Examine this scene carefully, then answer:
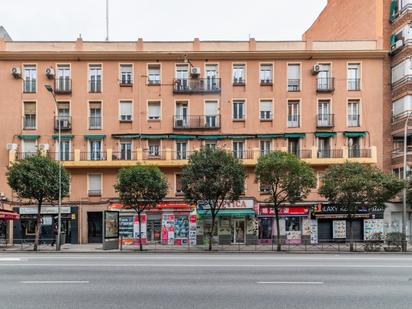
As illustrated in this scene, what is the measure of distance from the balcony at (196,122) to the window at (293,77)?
5955 mm

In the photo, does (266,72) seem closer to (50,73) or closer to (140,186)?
(140,186)

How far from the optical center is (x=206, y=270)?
42.9 ft

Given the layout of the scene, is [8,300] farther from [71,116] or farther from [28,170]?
[71,116]

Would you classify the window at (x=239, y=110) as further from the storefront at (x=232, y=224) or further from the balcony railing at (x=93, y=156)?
the balcony railing at (x=93, y=156)

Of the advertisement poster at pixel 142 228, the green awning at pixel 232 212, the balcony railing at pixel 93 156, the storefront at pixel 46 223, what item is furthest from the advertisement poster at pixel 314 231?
the storefront at pixel 46 223

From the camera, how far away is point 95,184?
3056 cm

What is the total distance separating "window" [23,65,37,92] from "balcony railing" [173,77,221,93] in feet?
34.4

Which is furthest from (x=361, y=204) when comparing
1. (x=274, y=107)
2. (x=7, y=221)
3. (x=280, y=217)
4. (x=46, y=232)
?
(x=7, y=221)

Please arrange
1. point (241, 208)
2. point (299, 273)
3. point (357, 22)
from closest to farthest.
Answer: point (299, 273) < point (241, 208) < point (357, 22)

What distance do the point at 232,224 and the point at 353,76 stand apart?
1424cm

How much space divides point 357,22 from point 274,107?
10534 mm

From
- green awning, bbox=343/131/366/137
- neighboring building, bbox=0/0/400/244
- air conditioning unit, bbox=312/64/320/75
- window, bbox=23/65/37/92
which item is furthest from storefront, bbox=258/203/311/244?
window, bbox=23/65/37/92

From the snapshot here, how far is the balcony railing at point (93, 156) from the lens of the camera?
98.9 ft

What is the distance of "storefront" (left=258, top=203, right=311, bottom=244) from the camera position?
29828mm
